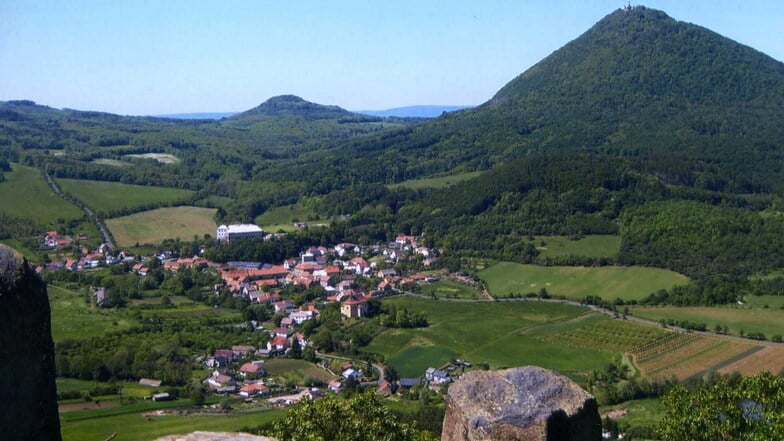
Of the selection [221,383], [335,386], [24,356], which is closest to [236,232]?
[221,383]

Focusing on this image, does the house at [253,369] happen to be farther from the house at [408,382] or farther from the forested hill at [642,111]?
the forested hill at [642,111]

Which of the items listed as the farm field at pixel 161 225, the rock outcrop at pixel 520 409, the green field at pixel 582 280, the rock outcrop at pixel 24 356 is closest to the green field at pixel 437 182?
the farm field at pixel 161 225

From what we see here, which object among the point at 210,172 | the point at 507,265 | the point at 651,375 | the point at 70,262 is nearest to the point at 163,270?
the point at 70,262

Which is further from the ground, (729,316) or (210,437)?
(210,437)

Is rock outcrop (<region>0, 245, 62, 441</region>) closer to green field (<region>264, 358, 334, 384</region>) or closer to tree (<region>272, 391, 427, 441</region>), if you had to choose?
tree (<region>272, 391, 427, 441</region>)

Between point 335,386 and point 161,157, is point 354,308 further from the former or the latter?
point 161,157

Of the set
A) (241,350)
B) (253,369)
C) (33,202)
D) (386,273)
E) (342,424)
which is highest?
(342,424)
